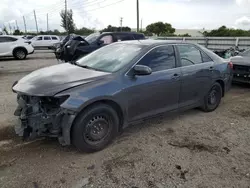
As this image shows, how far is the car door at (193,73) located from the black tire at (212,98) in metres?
0.20

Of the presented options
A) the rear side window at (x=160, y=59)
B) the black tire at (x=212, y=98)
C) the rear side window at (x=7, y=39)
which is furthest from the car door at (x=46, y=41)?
the rear side window at (x=160, y=59)

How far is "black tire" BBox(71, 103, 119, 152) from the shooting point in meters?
3.00

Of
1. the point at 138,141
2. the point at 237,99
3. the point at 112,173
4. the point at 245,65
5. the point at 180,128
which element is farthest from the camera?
the point at 245,65

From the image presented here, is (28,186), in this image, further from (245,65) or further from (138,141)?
(245,65)

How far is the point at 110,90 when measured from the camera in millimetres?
3172

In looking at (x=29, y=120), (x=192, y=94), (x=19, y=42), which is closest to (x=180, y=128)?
(x=192, y=94)

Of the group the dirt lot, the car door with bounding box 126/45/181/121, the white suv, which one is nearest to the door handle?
the car door with bounding box 126/45/181/121

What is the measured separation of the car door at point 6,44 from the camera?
13805 millimetres

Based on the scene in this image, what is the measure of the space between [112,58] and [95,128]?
51.8 inches

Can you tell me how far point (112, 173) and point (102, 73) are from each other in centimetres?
145

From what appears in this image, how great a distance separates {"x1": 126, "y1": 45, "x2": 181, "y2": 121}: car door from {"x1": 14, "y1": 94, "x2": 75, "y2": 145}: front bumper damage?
40.2 inches

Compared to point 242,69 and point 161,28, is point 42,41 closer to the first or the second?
point 242,69

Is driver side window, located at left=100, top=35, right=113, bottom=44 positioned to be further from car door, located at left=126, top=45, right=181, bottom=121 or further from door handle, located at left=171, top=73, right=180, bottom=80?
door handle, located at left=171, top=73, right=180, bottom=80

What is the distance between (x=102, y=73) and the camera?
3371 mm
